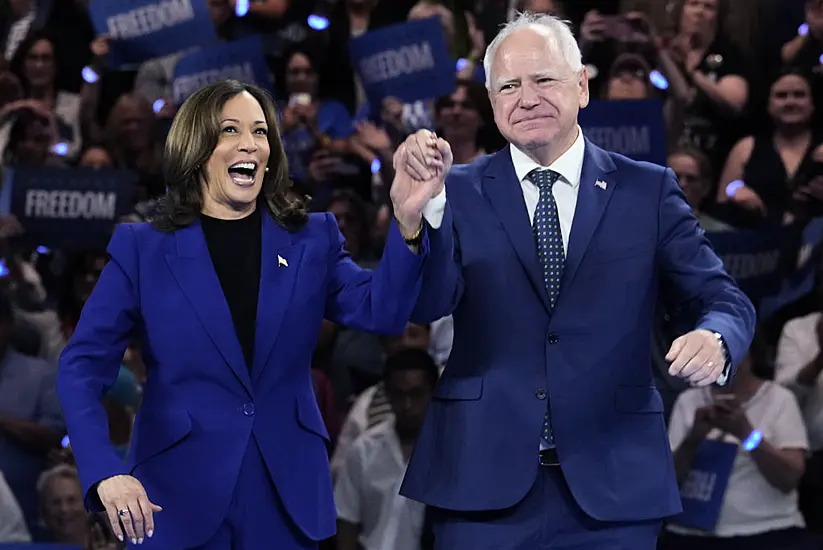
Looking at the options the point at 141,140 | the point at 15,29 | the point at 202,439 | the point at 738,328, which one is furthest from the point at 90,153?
the point at 738,328

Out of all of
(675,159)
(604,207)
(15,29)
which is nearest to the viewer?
(604,207)

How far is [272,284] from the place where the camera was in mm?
2066

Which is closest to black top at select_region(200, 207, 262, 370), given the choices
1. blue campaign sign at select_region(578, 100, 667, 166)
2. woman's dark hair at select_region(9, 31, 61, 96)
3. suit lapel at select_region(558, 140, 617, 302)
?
suit lapel at select_region(558, 140, 617, 302)

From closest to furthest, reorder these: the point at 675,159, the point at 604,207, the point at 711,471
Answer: the point at 604,207
the point at 711,471
the point at 675,159

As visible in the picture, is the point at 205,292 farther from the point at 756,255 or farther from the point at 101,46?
the point at 101,46

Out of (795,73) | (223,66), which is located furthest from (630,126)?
(223,66)

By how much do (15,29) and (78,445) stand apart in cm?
320

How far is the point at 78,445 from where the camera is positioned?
76.9 inches

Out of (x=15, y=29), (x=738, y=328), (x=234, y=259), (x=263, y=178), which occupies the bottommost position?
(x=738, y=328)

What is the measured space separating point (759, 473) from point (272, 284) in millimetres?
2078

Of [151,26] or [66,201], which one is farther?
[151,26]

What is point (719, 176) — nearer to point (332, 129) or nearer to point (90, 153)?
point (332, 129)

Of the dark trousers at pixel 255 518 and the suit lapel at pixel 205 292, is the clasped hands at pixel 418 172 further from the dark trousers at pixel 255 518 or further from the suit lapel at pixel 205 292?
the dark trousers at pixel 255 518

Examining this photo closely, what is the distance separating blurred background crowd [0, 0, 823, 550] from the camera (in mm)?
3725
